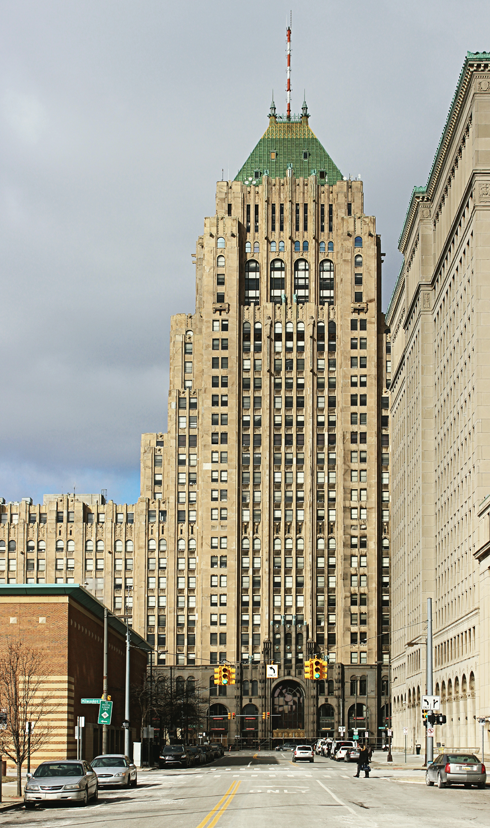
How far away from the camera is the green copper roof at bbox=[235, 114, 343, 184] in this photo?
15862cm

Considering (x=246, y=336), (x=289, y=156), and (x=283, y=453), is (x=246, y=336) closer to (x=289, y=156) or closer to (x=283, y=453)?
(x=283, y=453)

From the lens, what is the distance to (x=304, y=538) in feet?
467

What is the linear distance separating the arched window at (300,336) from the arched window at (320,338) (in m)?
2.01

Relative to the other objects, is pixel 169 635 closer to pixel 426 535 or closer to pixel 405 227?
pixel 426 535

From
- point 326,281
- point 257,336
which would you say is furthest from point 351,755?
point 326,281

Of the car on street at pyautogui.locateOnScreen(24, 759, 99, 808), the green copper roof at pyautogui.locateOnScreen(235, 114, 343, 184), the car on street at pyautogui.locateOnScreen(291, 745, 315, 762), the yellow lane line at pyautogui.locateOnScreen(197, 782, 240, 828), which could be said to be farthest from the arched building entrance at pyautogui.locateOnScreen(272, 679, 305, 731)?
the car on street at pyautogui.locateOnScreen(24, 759, 99, 808)

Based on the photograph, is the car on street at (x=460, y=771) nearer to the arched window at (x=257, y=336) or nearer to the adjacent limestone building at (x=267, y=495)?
the adjacent limestone building at (x=267, y=495)

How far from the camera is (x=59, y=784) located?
118ft

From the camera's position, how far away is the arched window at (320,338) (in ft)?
485

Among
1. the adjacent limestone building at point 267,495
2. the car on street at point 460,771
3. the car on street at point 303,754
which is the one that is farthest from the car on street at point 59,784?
the adjacent limestone building at point 267,495

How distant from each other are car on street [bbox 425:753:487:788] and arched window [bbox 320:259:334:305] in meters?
110

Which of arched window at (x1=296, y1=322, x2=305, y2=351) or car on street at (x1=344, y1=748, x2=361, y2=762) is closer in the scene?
car on street at (x1=344, y1=748, x2=361, y2=762)

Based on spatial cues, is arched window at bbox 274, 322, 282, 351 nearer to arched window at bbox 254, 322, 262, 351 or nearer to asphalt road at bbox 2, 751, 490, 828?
arched window at bbox 254, 322, 262, 351

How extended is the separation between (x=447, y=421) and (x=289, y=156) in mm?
76611
